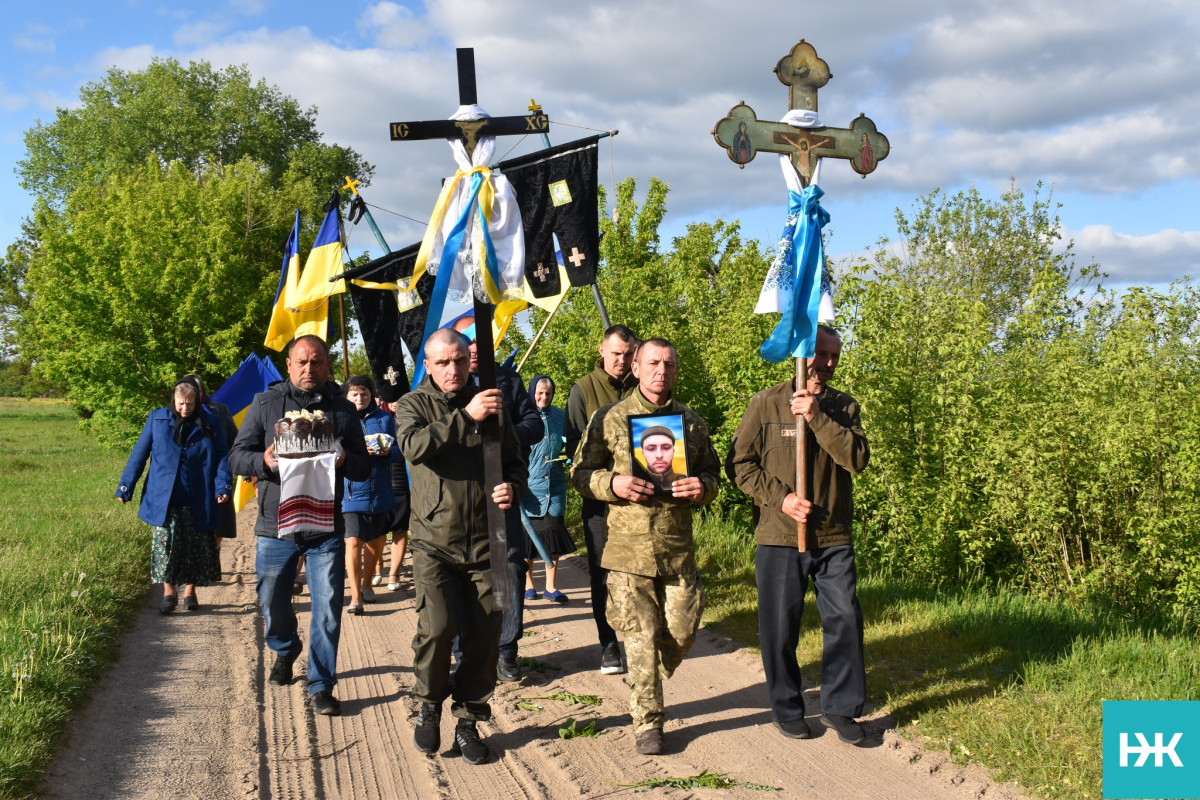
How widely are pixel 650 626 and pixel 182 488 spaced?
17.9 ft

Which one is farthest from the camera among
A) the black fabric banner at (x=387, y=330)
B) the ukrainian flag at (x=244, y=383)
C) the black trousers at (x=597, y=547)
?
the ukrainian flag at (x=244, y=383)

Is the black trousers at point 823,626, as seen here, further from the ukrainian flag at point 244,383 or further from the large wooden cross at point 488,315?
the ukrainian flag at point 244,383

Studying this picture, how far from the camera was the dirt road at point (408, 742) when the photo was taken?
466 centimetres

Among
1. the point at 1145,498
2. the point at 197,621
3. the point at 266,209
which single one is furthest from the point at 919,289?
the point at 266,209

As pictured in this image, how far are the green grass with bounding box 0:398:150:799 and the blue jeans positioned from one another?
126 centimetres

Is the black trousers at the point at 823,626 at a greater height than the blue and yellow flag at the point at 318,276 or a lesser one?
lesser

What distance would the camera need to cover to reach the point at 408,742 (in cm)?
533

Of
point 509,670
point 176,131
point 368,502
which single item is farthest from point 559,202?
point 176,131

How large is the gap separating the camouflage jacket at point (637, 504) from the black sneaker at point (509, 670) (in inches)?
63.6

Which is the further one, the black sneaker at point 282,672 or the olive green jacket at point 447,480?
the black sneaker at point 282,672

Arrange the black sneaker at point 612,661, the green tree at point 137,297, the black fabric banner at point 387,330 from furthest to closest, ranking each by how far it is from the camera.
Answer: the green tree at point 137,297 → the black fabric banner at point 387,330 → the black sneaker at point 612,661

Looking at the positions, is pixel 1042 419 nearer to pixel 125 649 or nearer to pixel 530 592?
pixel 530 592

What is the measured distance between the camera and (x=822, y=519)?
5324 millimetres
